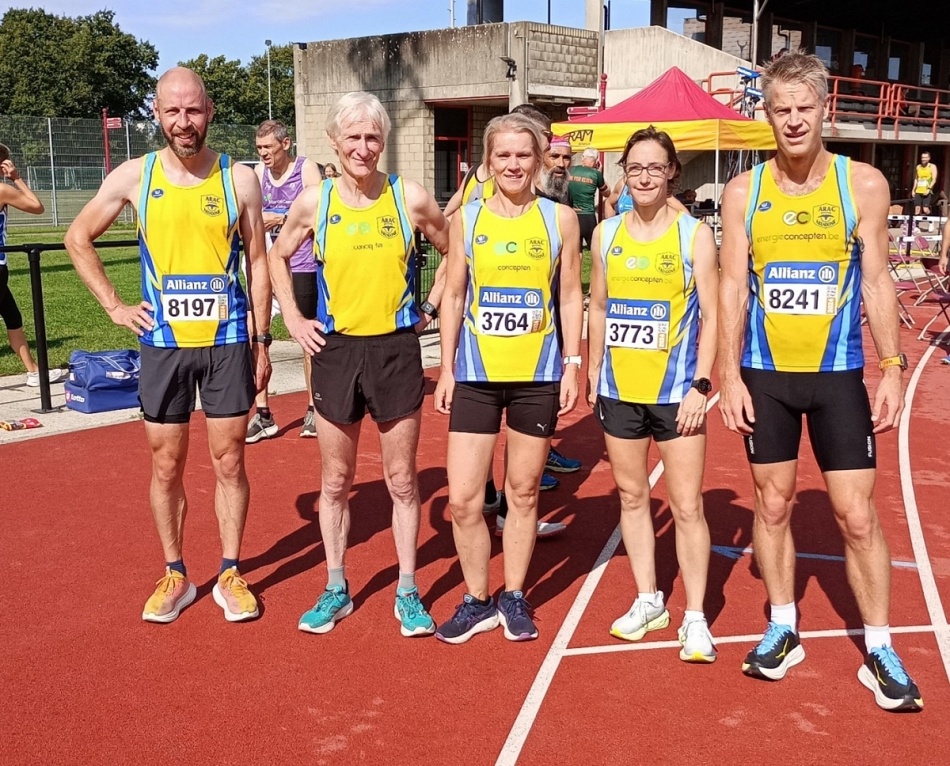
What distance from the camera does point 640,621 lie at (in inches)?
164

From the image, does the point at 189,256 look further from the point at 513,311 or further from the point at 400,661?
the point at 400,661

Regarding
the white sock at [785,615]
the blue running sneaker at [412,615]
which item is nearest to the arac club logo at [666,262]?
the white sock at [785,615]

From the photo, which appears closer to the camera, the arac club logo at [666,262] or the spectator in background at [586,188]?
the arac club logo at [666,262]

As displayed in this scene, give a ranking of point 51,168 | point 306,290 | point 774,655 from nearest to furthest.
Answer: point 774,655, point 306,290, point 51,168

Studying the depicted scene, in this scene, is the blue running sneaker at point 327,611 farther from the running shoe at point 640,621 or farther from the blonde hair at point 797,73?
the blonde hair at point 797,73

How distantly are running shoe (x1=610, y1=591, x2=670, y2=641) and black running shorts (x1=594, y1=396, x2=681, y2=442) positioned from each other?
753 millimetres

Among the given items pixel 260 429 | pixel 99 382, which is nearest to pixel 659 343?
pixel 260 429

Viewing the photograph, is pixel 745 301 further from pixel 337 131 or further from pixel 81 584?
pixel 81 584

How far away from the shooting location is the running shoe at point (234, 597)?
4312 millimetres

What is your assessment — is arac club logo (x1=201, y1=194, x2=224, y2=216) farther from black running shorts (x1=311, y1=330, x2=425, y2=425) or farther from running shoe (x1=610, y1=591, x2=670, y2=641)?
running shoe (x1=610, y1=591, x2=670, y2=641)

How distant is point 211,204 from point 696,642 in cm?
265

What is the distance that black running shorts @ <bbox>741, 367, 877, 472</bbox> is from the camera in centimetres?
358

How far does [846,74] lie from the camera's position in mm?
41875

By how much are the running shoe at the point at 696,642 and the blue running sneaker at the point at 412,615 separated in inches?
41.1
